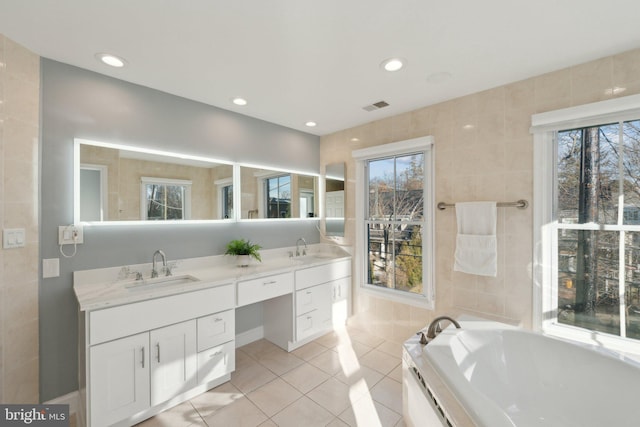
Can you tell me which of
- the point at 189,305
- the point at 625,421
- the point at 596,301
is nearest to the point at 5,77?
the point at 189,305

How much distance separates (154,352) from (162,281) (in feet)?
1.75

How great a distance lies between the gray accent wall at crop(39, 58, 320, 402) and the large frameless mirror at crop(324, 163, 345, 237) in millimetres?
1165

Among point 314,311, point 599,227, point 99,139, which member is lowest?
point 314,311

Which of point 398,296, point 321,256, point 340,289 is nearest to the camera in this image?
point 398,296

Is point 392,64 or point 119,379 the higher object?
point 392,64

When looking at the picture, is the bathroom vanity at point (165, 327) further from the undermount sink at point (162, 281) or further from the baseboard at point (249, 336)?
the baseboard at point (249, 336)

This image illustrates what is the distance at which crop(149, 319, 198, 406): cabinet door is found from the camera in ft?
5.89

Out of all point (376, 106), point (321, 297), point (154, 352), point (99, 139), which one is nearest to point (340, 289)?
point (321, 297)

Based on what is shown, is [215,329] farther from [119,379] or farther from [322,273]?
[322,273]

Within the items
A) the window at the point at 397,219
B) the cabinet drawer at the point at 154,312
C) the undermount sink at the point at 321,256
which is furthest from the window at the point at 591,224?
the cabinet drawer at the point at 154,312

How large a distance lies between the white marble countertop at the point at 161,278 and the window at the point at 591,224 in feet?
6.49

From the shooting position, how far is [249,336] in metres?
2.91

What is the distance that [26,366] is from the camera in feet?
5.65

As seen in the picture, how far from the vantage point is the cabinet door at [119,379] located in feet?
5.19
